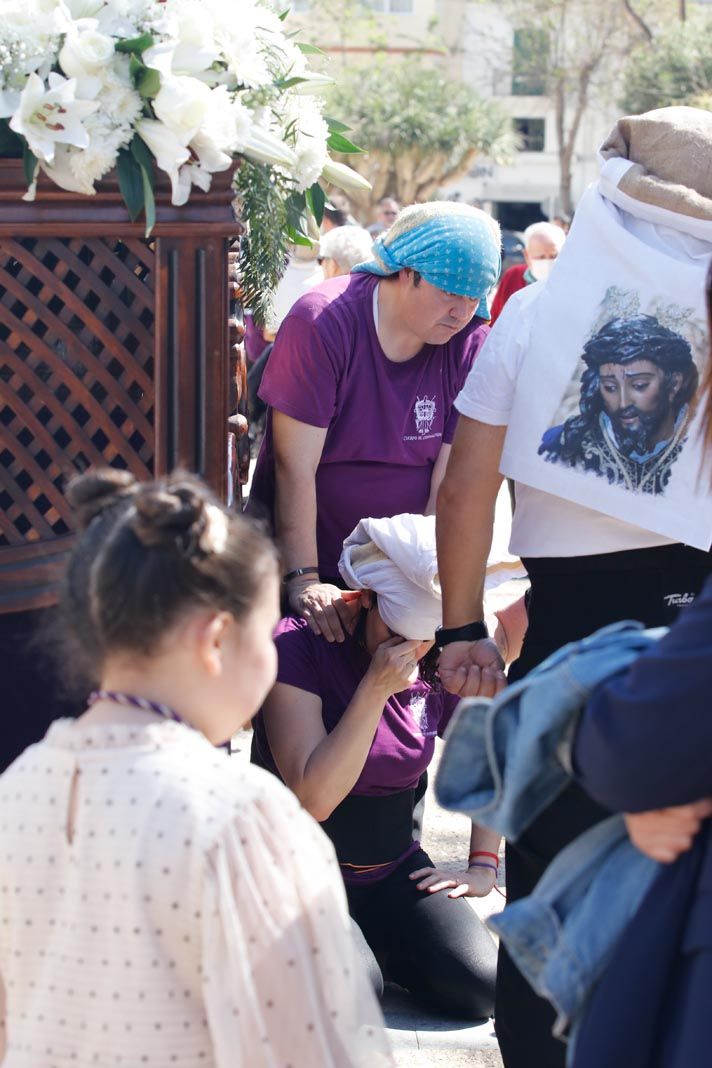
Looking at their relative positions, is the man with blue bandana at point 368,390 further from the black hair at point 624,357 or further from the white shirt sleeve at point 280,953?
A: the white shirt sleeve at point 280,953

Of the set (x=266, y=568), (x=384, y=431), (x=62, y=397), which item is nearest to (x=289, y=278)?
(x=384, y=431)

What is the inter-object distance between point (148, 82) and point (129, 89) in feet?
0.12

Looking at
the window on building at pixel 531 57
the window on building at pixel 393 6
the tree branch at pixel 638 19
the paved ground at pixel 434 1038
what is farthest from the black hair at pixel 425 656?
the window on building at pixel 393 6

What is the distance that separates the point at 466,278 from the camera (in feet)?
10.2

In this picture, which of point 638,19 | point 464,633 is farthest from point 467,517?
point 638,19

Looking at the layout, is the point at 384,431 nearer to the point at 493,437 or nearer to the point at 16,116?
the point at 493,437

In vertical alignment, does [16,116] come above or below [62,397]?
above

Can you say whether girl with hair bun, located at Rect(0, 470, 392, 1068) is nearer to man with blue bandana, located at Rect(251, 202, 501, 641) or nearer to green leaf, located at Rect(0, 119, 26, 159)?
green leaf, located at Rect(0, 119, 26, 159)

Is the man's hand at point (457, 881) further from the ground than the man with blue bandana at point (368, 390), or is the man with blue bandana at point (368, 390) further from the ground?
the man with blue bandana at point (368, 390)

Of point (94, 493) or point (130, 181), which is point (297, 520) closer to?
point (130, 181)

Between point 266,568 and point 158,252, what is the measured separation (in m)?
0.99

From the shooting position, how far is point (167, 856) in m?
1.56

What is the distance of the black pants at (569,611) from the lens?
7.80 feet

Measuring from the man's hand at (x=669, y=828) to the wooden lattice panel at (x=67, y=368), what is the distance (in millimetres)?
1328
